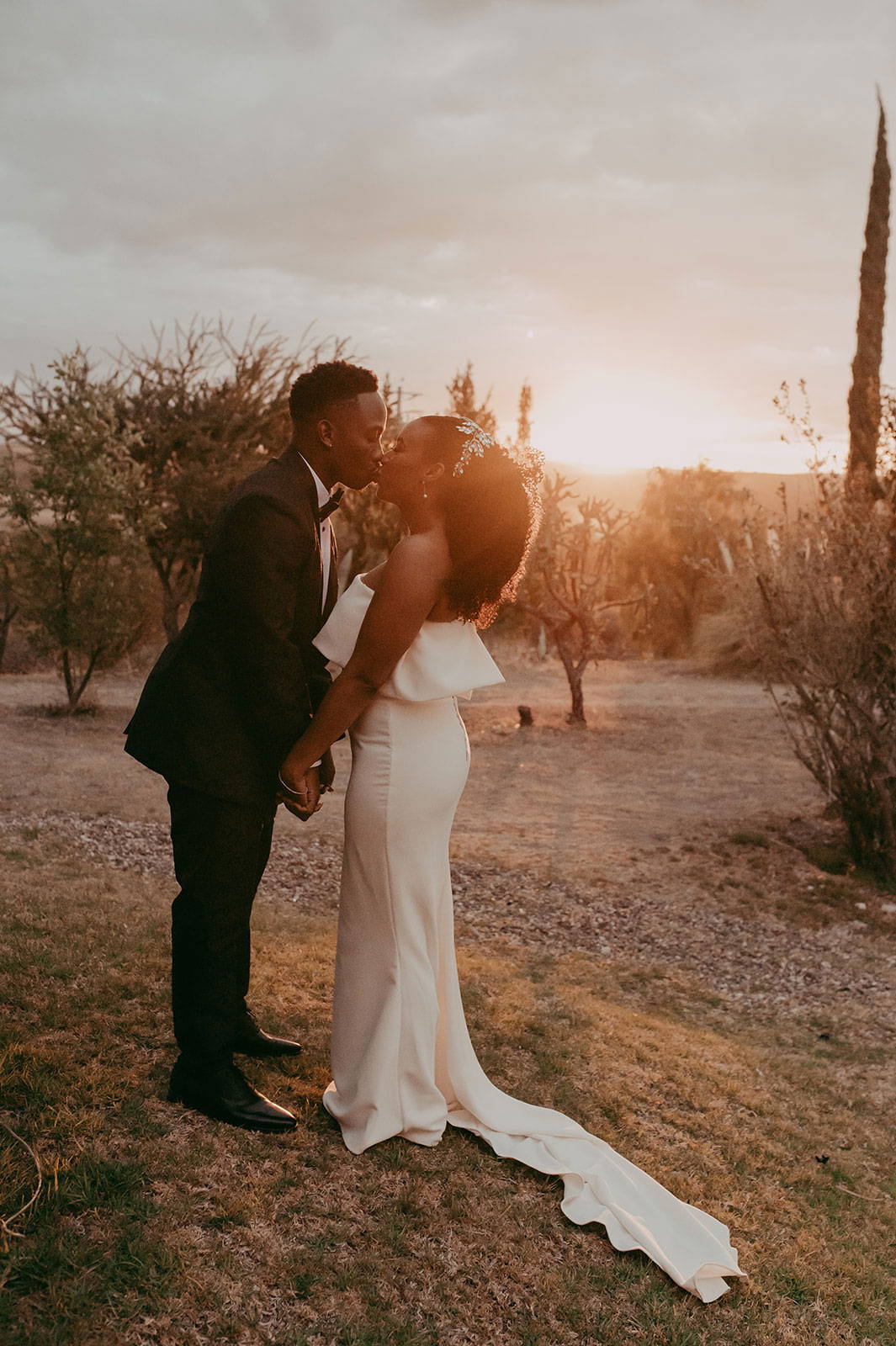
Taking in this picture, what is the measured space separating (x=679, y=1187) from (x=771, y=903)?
15.7 feet

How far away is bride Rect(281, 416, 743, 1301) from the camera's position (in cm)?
284

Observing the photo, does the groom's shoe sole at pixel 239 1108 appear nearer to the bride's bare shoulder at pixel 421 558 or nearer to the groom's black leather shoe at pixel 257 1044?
the groom's black leather shoe at pixel 257 1044

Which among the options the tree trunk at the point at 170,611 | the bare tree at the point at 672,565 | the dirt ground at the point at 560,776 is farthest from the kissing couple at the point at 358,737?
the bare tree at the point at 672,565

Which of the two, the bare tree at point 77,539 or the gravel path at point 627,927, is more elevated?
the bare tree at point 77,539

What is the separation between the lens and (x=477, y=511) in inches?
112

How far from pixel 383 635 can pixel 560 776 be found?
964 centimetres

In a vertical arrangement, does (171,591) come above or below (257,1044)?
above

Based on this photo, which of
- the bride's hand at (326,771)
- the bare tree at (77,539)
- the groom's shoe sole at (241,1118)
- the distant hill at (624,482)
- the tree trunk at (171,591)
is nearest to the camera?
the groom's shoe sole at (241,1118)

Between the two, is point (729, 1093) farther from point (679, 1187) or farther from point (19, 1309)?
point (19, 1309)

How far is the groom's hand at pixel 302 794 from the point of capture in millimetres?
2910

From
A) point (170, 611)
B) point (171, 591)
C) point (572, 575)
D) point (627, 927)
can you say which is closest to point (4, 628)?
point (171, 591)

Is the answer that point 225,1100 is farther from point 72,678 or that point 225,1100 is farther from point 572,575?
point 572,575

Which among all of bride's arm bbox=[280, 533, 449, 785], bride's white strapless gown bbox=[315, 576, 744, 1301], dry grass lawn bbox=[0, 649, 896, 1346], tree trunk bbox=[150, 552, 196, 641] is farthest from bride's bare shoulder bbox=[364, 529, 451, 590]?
tree trunk bbox=[150, 552, 196, 641]

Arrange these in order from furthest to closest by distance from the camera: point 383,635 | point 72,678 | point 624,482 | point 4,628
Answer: point 624,482
point 4,628
point 72,678
point 383,635
